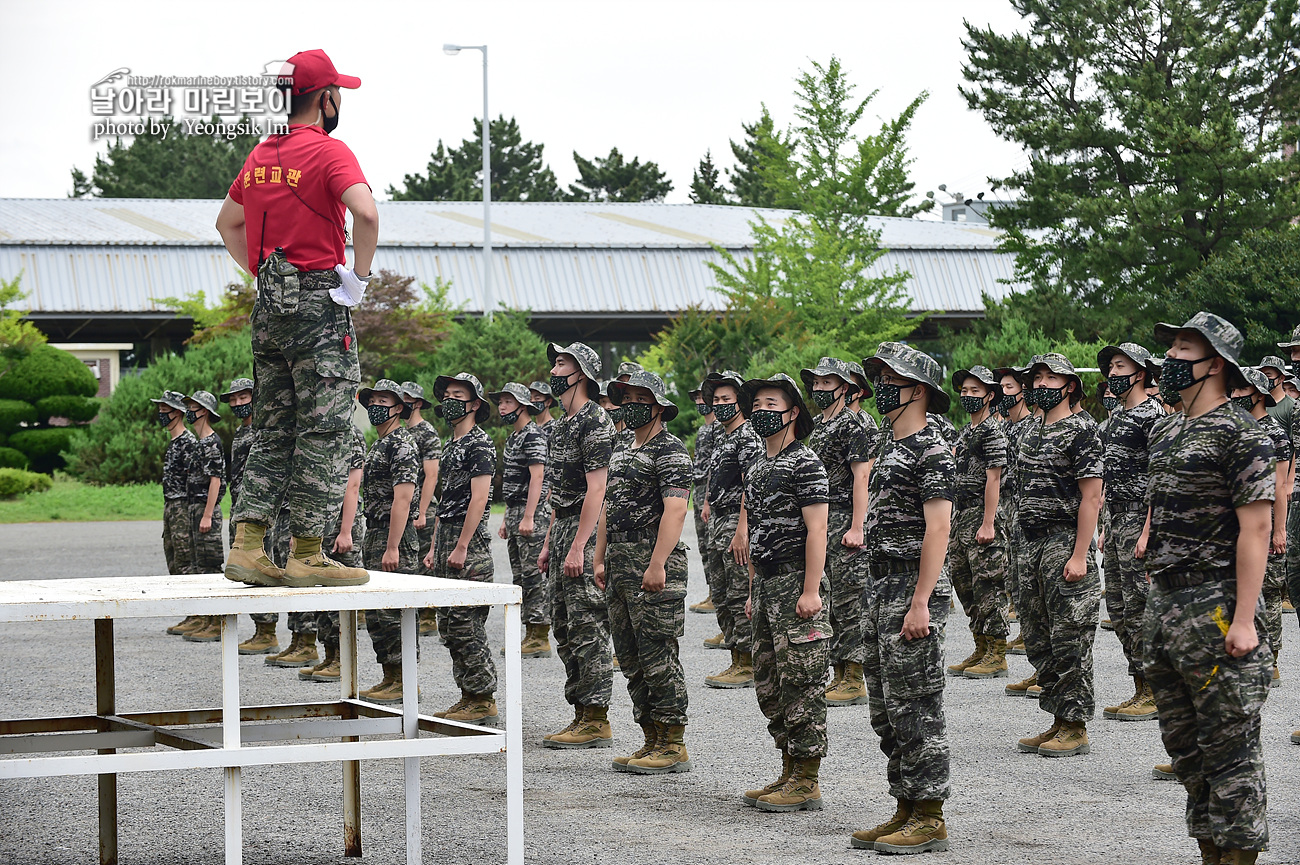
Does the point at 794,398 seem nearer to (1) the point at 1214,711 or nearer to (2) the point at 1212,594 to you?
(2) the point at 1212,594

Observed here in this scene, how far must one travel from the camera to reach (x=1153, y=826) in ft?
21.7

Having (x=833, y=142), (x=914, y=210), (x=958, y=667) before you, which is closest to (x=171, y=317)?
(x=833, y=142)

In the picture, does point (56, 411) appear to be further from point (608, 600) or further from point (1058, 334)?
point (608, 600)

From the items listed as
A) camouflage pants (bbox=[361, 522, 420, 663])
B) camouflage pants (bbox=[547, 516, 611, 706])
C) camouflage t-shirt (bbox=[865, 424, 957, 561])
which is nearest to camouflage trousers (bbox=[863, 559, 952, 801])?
camouflage t-shirt (bbox=[865, 424, 957, 561])

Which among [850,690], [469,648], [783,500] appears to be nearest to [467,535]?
[469,648]

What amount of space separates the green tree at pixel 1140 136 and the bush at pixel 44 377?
2248 centimetres

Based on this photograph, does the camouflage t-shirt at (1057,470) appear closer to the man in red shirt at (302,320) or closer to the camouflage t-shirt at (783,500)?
the camouflage t-shirt at (783,500)

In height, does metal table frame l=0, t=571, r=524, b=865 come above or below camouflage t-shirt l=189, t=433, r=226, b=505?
below

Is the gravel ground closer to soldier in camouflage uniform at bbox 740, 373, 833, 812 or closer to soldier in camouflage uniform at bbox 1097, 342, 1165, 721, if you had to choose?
soldier in camouflage uniform at bbox 740, 373, 833, 812

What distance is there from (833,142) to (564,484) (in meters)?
27.7

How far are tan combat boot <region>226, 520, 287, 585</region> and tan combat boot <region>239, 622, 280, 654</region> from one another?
23.9 ft

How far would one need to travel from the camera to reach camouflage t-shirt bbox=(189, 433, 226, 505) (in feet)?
43.9

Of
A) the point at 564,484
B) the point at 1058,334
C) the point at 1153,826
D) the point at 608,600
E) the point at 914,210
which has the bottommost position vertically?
the point at 1153,826

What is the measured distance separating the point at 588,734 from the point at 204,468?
631 centimetres
